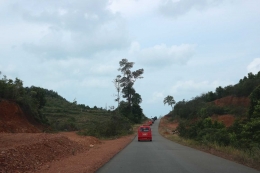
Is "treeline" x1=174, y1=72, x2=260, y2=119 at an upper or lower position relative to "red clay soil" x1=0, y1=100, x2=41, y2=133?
upper

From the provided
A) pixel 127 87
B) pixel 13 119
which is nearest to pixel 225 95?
pixel 127 87

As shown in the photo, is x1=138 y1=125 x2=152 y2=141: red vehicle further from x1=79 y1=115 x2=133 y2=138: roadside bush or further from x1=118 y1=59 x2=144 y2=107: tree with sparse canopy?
x1=118 y1=59 x2=144 y2=107: tree with sparse canopy

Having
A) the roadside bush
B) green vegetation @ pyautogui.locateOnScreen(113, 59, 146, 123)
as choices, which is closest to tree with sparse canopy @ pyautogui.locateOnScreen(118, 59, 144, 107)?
green vegetation @ pyautogui.locateOnScreen(113, 59, 146, 123)

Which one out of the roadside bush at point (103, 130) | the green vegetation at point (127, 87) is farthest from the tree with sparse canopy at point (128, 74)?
the roadside bush at point (103, 130)

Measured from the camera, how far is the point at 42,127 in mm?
39094

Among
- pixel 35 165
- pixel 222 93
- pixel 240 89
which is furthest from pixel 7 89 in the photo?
pixel 222 93

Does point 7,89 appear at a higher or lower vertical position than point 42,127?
higher

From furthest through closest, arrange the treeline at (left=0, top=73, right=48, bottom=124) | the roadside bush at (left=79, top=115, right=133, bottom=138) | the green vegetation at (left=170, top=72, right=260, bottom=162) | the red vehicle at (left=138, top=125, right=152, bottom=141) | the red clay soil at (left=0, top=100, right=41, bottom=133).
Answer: the roadside bush at (left=79, top=115, right=133, bottom=138)
the red vehicle at (left=138, top=125, right=152, bottom=141)
the treeline at (left=0, top=73, right=48, bottom=124)
the red clay soil at (left=0, top=100, right=41, bottom=133)
the green vegetation at (left=170, top=72, right=260, bottom=162)

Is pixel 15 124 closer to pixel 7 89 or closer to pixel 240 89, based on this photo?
pixel 7 89

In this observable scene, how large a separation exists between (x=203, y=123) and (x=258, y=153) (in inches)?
1022

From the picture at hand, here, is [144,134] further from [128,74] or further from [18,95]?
[128,74]

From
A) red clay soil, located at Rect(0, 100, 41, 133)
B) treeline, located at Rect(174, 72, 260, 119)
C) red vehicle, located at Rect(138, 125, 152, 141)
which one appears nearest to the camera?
red clay soil, located at Rect(0, 100, 41, 133)

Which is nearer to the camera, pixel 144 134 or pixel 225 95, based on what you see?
pixel 144 134

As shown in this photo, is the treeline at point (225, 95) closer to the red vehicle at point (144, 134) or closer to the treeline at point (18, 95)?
the red vehicle at point (144, 134)
